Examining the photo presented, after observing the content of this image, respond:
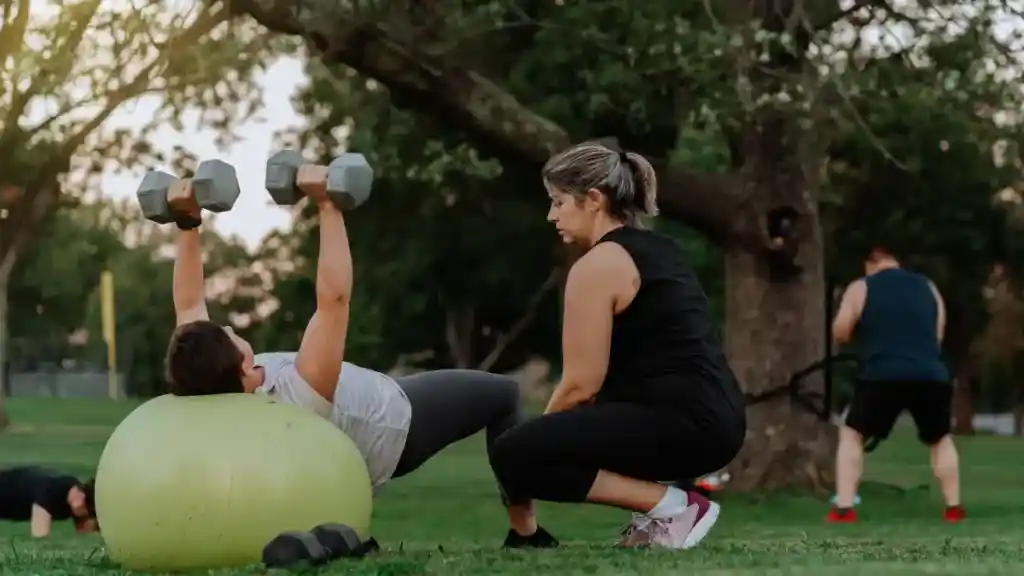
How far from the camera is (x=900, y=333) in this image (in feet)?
31.8

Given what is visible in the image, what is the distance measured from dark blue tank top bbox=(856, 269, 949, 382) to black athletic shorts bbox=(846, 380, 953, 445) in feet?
0.17

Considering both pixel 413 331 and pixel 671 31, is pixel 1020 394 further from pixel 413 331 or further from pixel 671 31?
pixel 671 31

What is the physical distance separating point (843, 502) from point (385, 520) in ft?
10.5

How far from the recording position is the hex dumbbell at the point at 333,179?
207 inches

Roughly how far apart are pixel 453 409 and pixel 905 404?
4.68 m

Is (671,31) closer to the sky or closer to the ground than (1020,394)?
closer to the sky

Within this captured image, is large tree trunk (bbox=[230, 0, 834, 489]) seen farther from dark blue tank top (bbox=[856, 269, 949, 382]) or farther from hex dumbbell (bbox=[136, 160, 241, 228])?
hex dumbbell (bbox=[136, 160, 241, 228])

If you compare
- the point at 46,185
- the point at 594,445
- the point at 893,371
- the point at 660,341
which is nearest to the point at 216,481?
the point at 594,445

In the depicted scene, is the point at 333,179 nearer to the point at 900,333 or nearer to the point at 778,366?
the point at 900,333

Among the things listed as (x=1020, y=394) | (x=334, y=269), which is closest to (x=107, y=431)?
(x=334, y=269)

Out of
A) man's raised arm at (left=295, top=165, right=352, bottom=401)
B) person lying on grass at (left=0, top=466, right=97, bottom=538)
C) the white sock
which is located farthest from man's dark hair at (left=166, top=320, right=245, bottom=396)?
person lying on grass at (left=0, top=466, right=97, bottom=538)

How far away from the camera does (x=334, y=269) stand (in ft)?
17.5

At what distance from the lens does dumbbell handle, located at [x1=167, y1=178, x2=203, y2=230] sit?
5777 millimetres

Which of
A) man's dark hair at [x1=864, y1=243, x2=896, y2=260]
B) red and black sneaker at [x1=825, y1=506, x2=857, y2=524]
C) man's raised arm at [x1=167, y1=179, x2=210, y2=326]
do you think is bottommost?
red and black sneaker at [x1=825, y1=506, x2=857, y2=524]
